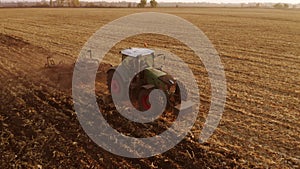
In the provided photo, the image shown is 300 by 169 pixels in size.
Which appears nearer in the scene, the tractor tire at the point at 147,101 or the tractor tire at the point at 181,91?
the tractor tire at the point at 147,101

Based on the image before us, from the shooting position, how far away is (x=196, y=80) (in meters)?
11.8

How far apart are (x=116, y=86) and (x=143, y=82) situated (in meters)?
1.10

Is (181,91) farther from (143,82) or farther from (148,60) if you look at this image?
(148,60)

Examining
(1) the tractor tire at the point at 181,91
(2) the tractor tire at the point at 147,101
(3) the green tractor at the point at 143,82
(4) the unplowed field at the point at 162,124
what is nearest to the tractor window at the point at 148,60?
(3) the green tractor at the point at 143,82

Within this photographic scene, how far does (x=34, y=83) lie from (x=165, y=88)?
Result: 6.47 m

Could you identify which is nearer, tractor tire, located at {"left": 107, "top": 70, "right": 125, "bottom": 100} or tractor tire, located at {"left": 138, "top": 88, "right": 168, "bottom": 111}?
tractor tire, located at {"left": 138, "top": 88, "right": 168, "bottom": 111}

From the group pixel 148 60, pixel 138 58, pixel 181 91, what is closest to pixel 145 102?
pixel 181 91

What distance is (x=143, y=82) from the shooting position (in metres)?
8.47

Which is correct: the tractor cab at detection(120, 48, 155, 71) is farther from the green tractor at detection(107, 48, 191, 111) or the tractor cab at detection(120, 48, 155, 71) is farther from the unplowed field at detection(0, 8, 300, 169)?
the unplowed field at detection(0, 8, 300, 169)

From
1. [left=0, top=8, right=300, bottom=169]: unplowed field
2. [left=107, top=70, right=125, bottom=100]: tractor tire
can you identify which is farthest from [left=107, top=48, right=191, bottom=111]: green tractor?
[left=0, top=8, right=300, bottom=169]: unplowed field

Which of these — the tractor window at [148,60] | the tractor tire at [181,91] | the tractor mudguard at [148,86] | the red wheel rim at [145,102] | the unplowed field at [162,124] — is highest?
the tractor window at [148,60]

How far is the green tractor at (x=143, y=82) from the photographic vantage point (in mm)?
7784

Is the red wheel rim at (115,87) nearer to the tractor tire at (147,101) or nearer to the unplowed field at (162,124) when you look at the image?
the unplowed field at (162,124)

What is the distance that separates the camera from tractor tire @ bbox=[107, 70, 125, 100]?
28.2 ft
